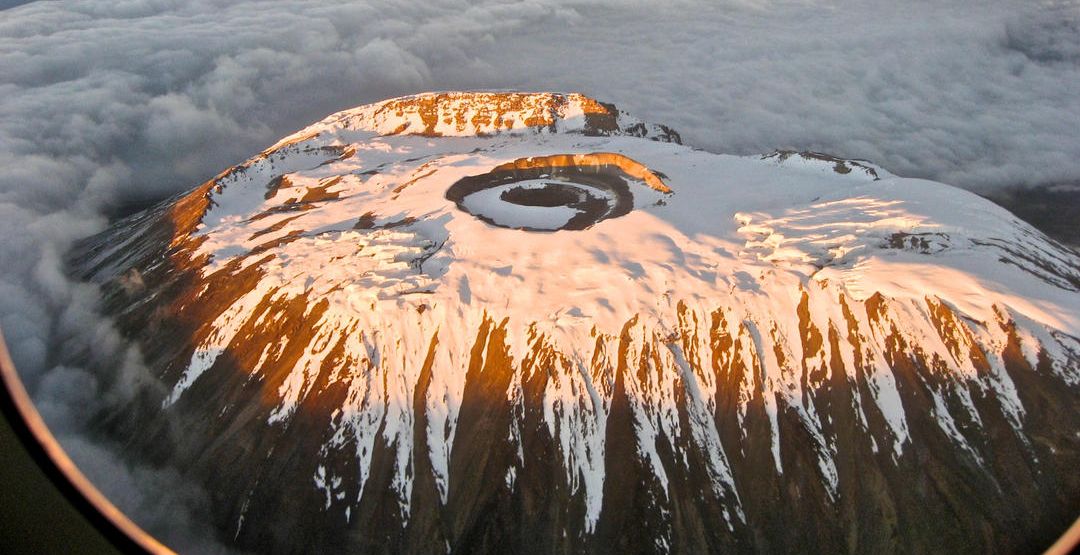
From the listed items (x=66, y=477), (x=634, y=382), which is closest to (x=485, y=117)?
(x=634, y=382)

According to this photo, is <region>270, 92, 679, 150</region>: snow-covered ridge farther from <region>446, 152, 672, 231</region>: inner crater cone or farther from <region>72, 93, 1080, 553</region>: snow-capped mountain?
<region>72, 93, 1080, 553</region>: snow-capped mountain

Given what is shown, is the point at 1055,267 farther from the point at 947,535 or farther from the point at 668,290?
the point at 668,290

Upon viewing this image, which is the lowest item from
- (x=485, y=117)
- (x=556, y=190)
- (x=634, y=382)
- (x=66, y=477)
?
(x=634, y=382)

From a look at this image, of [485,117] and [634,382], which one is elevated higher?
[485,117]

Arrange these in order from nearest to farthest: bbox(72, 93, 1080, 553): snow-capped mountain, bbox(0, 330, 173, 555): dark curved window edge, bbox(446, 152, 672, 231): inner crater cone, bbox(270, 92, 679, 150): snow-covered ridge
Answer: bbox(0, 330, 173, 555): dark curved window edge → bbox(72, 93, 1080, 553): snow-capped mountain → bbox(446, 152, 672, 231): inner crater cone → bbox(270, 92, 679, 150): snow-covered ridge

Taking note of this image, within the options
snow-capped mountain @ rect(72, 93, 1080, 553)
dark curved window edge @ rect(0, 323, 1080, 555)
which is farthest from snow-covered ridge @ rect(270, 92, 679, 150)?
dark curved window edge @ rect(0, 323, 1080, 555)

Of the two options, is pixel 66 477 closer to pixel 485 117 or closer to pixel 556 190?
pixel 556 190
